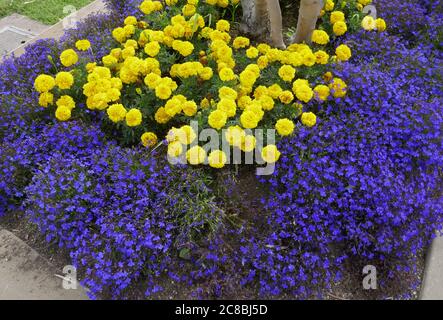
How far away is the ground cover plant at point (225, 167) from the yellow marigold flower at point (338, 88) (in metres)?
0.01

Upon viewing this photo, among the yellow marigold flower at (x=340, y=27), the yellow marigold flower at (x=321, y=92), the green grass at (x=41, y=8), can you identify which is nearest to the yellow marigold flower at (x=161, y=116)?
the yellow marigold flower at (x=321, y=92)

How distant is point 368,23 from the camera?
12.4ft

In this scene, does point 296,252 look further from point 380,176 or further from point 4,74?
point 4,74

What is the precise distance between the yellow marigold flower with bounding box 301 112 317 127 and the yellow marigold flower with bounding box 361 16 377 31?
138 cm

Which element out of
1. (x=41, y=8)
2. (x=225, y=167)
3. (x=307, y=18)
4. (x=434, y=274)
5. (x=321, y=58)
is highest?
(x=307, y=18)

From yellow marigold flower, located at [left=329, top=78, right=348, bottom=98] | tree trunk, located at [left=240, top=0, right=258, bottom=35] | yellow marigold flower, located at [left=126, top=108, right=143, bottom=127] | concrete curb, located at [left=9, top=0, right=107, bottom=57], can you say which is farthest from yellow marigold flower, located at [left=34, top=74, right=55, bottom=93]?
yellow marigold flower, located at [left=329, top=78, right=348, bottom=98]

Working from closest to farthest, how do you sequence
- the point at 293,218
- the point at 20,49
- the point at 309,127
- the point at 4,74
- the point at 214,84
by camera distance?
1. the point at 293,218
2. the point at 309,127
3. the point at 214,84
4. the point at 4,74
5. the point at 20,49

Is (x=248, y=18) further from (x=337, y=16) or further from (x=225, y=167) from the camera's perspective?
(x=225, y=167)

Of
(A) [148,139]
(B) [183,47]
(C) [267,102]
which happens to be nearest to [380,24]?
(C) [267,102]

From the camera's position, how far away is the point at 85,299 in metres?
2.57

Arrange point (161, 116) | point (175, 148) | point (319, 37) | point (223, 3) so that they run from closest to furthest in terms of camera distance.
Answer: point (175, 148), point (161, 116), point (319, 37), point (223, 3)

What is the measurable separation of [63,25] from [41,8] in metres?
0.99
